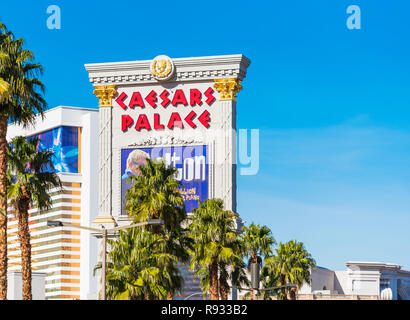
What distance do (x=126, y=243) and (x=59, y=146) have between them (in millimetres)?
128115

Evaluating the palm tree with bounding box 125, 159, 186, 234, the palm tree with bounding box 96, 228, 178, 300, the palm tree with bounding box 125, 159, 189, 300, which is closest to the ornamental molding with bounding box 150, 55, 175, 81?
the palm tree with bounding box 125, 159, 189, 300

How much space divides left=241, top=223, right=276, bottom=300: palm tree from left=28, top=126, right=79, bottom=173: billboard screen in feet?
312

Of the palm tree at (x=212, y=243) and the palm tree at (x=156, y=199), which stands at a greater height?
the palm tree at (x=156, y=199)

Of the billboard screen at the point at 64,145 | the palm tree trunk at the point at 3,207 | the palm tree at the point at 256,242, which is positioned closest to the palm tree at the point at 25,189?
the palm tree trunk at the point at 3,207

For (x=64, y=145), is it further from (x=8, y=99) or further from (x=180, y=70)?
(x=8, y=99)

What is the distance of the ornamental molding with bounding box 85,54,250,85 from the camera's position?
97.6 m

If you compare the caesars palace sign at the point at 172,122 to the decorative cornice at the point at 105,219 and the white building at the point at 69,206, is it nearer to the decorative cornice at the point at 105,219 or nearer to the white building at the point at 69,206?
the decorative cornice at the point at 105,219

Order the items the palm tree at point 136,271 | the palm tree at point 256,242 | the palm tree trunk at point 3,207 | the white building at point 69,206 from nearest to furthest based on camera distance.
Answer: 1. the palm tree trunk at point 3,207
2. the palm tree at point 136,271
3. the palm tree at point 256,242
4. the white building at point 69,206

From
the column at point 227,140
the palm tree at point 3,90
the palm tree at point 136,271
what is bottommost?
the palm tree at point 136,271

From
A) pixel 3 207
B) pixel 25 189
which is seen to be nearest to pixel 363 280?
pixel 25 189

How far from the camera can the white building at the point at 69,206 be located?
568 ft

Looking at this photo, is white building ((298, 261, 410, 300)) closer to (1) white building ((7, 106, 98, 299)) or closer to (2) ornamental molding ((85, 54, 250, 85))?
(1) white building ((7, 106, 98, 299))

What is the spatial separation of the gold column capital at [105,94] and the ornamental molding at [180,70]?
720mm
